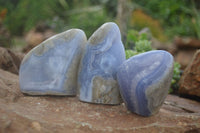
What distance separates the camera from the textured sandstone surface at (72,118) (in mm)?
1904

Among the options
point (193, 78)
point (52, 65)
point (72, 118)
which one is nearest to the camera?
point (72, 118)

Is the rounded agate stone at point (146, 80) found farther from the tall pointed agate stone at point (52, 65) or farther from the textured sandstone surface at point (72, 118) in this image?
Answer: the tall pointed agate stone at point (52, 65)

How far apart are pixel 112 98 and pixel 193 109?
42.5 inches

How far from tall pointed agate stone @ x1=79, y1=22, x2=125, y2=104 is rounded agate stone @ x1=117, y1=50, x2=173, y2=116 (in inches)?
7.5

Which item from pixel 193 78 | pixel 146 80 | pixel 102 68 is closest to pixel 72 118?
pixel 102 68

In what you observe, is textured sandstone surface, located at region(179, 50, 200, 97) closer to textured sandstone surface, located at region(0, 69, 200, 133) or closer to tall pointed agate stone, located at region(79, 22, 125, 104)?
textured sandstone surface, located at region(0, 69, 200, 133)

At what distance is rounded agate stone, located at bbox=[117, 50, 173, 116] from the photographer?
2.25 m

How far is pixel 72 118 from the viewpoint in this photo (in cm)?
217

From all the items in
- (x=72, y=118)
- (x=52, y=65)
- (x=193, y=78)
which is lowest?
(x=72, y=118)

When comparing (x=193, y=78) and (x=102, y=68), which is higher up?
(x=102, y=68)

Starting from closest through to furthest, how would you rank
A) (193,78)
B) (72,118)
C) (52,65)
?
(72,118) → (52,65) → (193,78)

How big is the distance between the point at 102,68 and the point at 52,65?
0.54 m

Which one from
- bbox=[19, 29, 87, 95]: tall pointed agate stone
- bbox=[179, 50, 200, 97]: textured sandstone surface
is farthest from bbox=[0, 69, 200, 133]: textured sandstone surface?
bbox=[179, 50, 200, 97]: textured sandstone surface

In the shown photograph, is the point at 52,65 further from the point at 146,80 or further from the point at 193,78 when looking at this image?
the point at 193,78
